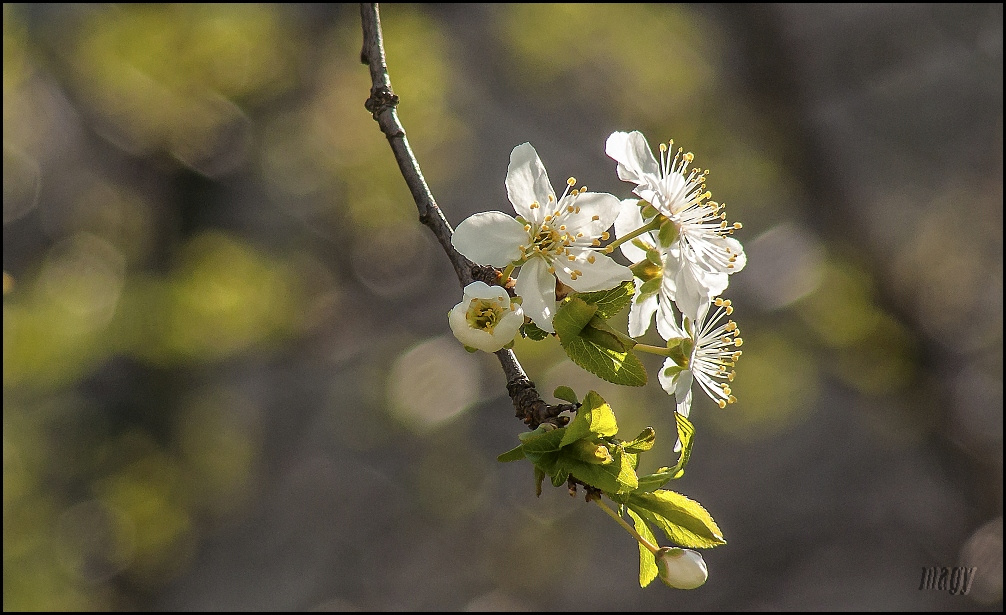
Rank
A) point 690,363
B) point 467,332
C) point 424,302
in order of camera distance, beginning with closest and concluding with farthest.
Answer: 1. point 467,332
2. point 690,363
3. point 424,302

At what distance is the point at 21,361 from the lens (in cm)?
328

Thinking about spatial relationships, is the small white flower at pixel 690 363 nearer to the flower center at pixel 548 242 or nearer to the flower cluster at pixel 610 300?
the flower cluster at pixel 610 300

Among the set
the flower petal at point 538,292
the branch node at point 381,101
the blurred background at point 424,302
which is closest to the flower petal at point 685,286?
the flower petal at point 538,292

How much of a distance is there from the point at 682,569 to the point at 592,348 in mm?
195

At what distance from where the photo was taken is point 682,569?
2.10 feet

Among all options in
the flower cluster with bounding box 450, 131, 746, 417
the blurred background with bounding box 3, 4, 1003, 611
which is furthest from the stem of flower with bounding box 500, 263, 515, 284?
the blurred background with bounding box 3, 4, 1003, 611

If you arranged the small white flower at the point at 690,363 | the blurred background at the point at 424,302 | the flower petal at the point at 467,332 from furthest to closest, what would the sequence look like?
the blurred background at the point at 424,302 < the small white flower at the point at 690,363 < the flower petal at the point at 467,332

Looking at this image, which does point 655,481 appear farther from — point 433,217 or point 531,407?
point 433,217

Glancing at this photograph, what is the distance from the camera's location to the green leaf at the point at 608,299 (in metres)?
0.67

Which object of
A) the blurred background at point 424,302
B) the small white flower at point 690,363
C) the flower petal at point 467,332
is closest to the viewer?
the flower petal at point 467,332

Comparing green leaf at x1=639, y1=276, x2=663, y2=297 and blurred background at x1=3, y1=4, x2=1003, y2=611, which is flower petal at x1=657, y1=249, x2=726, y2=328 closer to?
green leaf at x1=639, y1=276, x2=663, y2=297

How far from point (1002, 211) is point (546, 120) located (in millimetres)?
2307

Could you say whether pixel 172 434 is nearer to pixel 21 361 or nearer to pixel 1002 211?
pixel 21 361

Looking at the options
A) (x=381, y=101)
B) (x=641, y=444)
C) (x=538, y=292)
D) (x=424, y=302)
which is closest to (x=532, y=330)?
(x=538, y=292)
